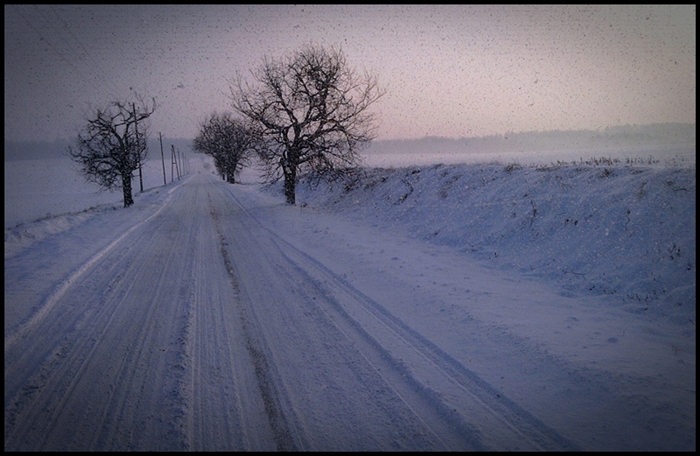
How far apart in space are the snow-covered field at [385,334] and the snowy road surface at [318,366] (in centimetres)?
2

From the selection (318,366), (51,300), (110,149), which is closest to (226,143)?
(110,149)

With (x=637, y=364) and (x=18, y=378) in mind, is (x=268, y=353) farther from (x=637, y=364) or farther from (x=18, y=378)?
(x=637, y=364)

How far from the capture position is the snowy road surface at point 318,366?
10.6 feet

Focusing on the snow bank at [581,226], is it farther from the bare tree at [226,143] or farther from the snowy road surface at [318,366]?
the bare tree at [226,143]

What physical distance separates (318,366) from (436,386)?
1486 mm

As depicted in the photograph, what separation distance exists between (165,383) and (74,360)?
5.12 feet

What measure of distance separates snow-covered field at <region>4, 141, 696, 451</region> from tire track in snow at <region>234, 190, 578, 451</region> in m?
0.02

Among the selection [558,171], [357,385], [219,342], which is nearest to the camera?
[357,385]

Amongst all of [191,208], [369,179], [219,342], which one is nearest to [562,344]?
[219,342]

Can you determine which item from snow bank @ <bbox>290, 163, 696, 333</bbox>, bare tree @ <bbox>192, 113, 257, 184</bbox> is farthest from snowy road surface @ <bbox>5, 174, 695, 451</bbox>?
bare tree @ <bbox>192, 113, 257, 184</bbox>

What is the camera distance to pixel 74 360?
Result: 4.44 metres

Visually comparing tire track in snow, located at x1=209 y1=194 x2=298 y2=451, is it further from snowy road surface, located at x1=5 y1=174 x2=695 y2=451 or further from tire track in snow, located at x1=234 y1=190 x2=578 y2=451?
tire track in snow, located at x1=234 y1=190 x2=578 y2=451

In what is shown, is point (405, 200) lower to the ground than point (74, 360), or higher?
higher

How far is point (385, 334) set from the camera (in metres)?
5.18
